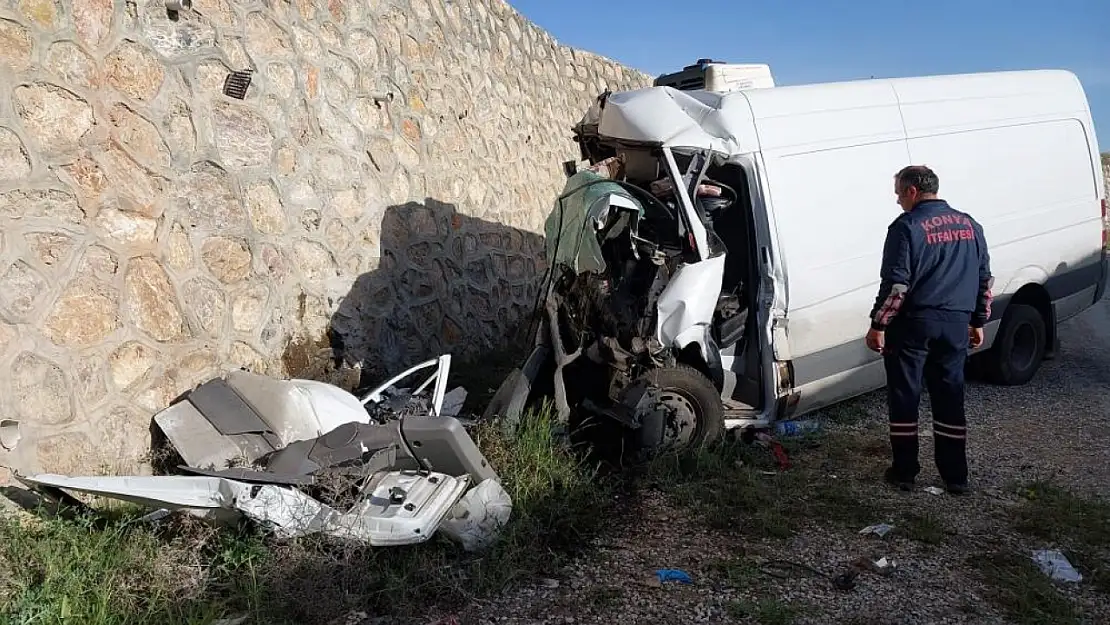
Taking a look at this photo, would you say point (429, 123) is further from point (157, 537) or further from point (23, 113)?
point (157, 537)

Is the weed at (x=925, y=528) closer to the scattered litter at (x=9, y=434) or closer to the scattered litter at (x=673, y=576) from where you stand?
the scattered litter at (x=673, y=576)

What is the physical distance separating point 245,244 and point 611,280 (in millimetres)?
2478

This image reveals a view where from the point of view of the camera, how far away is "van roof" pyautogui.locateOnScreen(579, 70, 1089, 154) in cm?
512

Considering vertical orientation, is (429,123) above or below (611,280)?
above

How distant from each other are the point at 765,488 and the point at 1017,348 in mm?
3674

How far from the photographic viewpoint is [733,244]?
546cm

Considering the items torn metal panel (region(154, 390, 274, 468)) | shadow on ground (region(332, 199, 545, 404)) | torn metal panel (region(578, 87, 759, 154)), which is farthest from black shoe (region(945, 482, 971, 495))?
torn metal panel (region(154, 390, 274, 468))

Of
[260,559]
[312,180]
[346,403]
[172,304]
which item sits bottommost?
[260,559]

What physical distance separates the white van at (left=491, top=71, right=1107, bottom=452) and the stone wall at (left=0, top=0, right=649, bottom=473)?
1.76 meters

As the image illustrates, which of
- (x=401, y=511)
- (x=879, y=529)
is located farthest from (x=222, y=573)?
(x=879, y=529)

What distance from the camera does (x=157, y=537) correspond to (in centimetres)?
366

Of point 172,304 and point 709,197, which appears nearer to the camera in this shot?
point 172,304

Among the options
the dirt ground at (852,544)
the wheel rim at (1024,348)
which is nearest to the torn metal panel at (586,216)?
the dirt ground at (852,544)

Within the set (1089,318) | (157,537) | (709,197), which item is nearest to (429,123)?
(709,197)
